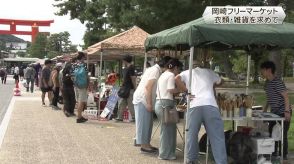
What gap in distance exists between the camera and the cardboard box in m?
7.80

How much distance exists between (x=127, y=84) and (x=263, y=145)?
5860mm

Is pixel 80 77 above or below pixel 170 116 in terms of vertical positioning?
above

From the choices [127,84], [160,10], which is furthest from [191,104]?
[160,10]

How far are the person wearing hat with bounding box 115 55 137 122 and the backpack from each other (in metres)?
0.99

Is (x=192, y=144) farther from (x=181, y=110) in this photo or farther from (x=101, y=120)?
Result: (x=101, y=120)

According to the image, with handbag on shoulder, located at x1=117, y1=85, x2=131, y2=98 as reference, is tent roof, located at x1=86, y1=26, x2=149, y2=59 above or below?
above

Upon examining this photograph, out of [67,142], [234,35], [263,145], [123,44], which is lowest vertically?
[67,142]

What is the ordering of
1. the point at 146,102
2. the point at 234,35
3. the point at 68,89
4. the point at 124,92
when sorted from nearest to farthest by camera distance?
the point at 234,35 < the point at 146,102 < the point at 124,92 < the point at 68,89

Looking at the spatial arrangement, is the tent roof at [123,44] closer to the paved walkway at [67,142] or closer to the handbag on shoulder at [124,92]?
the handbag on shoulder at [124,92]

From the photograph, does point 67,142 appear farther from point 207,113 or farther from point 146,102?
→ point 207,113

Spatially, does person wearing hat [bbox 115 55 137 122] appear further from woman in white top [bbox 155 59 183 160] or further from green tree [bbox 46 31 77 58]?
green tree [bbox 46 31 77 58]

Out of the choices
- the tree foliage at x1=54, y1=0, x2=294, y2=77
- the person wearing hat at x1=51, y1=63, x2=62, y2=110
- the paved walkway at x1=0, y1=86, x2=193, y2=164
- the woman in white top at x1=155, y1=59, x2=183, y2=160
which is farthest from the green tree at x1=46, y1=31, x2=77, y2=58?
the woman in white top at x1=155, y1=59, x2=183, y2=160

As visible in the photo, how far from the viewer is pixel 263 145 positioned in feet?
25.7

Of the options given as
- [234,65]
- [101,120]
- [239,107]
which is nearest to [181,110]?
[239,107]
